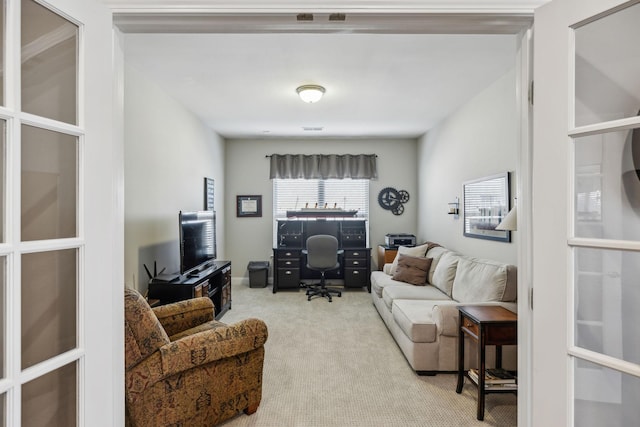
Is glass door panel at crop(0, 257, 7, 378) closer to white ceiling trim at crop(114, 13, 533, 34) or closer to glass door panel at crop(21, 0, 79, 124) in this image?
glass door panel at crop(21, 0, 79, 124)

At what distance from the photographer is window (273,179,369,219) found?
6254 millimetres

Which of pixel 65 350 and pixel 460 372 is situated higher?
pixel 65 350

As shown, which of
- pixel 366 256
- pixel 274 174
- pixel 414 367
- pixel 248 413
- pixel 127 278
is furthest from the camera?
pixel 274 174

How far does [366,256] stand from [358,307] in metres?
1.15

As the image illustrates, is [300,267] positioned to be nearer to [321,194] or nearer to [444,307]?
[321,194]

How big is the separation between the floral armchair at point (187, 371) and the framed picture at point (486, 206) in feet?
8.41

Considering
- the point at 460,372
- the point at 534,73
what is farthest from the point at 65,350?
the point at 460,372

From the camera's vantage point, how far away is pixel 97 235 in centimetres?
110

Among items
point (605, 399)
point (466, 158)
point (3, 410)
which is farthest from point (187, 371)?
point (466, 158)

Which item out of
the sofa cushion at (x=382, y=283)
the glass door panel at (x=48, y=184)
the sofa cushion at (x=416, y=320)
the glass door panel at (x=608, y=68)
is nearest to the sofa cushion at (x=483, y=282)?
the sofa cushion at (x=416, y=320)

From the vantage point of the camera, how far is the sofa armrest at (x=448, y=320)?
2721mm

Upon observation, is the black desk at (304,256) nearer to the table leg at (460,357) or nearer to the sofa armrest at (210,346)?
the table leg at (460,357)

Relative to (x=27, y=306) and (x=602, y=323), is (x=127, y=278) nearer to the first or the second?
(x=27, y=306)

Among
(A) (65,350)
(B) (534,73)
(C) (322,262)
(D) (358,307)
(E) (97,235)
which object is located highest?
(B) (534,73)
